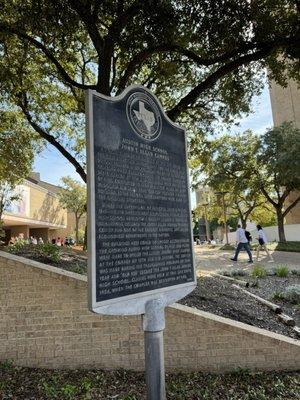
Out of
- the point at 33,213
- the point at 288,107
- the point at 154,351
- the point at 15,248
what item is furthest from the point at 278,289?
the point at 33,213

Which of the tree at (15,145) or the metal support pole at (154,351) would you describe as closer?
the metal support pole at (154,351)

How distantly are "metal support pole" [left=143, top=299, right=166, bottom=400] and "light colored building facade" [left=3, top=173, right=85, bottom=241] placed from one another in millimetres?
26576

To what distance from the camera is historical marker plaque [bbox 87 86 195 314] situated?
3.10 meters

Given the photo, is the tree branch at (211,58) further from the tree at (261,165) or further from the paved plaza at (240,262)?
the tree at (261,165)

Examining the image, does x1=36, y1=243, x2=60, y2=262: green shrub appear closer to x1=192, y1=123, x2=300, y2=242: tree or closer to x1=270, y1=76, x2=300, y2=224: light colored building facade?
x1=192, y1=123, x2=300, y2=242: tree

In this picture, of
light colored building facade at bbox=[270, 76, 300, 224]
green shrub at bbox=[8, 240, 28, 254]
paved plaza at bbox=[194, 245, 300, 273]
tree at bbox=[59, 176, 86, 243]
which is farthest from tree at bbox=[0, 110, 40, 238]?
tree at bbox=[59, 176, 86, 243]

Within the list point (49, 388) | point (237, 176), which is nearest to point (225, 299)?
point (49, 388)

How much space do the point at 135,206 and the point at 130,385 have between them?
272 cm

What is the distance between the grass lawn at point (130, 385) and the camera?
467 cm

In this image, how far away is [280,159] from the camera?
26.5 meters

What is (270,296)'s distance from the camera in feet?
31.2

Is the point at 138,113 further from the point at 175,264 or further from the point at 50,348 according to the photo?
the point at 50,348

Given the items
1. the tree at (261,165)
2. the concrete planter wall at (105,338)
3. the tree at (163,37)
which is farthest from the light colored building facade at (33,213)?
the concrete planter wall at (105,338)

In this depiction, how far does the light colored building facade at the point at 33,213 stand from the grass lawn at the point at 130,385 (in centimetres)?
2464
